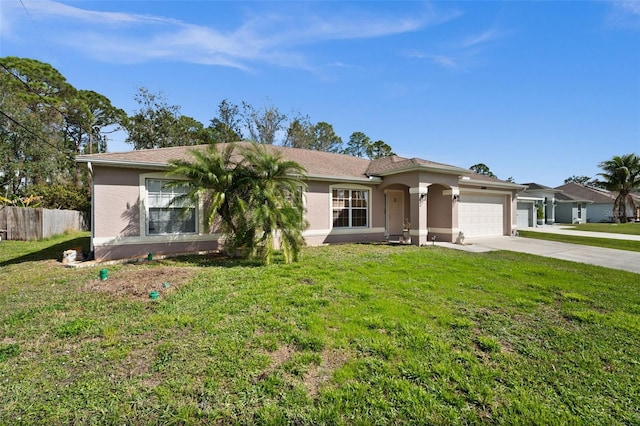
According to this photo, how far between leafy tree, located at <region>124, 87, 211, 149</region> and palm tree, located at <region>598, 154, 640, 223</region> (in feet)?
148

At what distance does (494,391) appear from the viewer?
9.12 ft

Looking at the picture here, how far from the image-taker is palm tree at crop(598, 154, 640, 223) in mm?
30719

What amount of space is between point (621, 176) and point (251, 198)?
4244 cm

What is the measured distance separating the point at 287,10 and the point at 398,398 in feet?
35.6

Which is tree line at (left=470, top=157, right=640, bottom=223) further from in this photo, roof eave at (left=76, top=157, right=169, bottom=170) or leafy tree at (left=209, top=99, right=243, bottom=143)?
roof eave at (left=76, top=157, right=169, bottom=170)

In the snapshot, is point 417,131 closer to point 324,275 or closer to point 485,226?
point 485,226

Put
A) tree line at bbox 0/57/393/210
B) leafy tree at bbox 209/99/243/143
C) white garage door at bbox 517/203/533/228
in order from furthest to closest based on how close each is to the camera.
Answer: leafy tree at bbox 209/99/243/143 → white garage door at bbox 517/203/533/228 → tree line at bbox 0/57/393/210

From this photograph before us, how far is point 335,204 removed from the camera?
13188 millimetres

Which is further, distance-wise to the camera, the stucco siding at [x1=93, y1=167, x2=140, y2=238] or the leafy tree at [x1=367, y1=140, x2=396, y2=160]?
the leafy tree at [x1=367, y1=140, x2=396, y2=160]

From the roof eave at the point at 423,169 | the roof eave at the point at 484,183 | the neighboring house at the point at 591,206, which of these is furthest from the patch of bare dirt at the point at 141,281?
the neighboring house at the point at 591,206

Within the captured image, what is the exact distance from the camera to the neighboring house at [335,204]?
9.09 meters

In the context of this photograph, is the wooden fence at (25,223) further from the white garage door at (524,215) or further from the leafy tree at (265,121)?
the white garage door at (524,215)

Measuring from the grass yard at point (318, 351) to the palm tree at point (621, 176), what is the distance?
3641 centimetres

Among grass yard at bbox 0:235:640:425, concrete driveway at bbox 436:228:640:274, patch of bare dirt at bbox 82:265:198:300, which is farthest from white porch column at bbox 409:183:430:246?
patch of bare dirt at bbox 82:265:198:300
